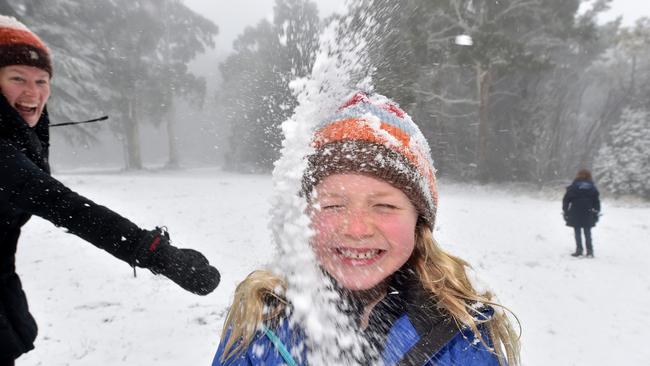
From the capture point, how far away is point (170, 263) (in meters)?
1.35

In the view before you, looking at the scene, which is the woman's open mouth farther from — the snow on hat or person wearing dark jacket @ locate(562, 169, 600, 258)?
person wearing dark jacket @ locate(562, 169, 600, 258)

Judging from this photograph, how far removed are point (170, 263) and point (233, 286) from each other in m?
4.99

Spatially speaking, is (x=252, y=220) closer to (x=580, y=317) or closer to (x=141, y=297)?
(x=141, y=297)

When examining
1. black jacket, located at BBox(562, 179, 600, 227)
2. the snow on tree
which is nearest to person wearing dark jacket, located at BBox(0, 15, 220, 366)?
black jacket, located at BBox(562, 179, 600, 227)

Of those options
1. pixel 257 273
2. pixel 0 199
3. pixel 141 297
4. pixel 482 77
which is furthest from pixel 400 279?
pixel 482 77

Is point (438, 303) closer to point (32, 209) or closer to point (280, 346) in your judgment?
point (280, 346)

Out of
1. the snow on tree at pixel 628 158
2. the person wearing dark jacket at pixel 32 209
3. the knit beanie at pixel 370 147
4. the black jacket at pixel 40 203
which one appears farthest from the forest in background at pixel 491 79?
the knit beanie at pixel 370 147

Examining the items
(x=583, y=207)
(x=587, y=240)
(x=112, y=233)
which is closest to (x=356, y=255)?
(x=112, y=233)

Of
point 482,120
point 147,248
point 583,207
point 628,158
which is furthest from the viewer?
point 482,120

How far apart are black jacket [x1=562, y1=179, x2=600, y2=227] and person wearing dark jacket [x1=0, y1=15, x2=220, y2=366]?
378 inches

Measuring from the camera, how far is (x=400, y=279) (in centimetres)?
183

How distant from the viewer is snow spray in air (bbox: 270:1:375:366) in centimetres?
156

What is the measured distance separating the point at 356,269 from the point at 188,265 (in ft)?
2.05

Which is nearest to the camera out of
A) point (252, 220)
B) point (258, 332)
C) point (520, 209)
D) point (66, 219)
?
point (66, 219)
